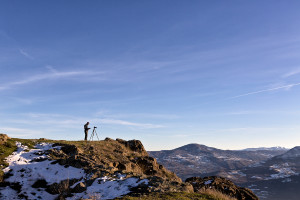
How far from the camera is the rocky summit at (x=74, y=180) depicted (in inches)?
650

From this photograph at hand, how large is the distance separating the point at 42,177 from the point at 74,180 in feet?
10.4

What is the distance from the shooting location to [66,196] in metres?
16.9

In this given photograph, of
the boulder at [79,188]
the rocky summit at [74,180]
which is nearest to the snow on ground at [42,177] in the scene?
the rocky summit at [74,180]

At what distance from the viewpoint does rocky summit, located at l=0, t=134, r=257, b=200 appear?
54.2ft

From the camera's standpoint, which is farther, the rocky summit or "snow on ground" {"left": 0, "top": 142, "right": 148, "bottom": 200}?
"snow on ground" {"left": 0, "top": 142, "right": 148, "bottom": 200}

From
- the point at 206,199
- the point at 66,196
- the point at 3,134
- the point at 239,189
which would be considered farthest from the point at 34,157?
the point at 239,189

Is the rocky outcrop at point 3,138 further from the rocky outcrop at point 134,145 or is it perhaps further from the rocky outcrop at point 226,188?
the rocky outcrop at point 226,188

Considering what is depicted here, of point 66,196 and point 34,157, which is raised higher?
point 34,157

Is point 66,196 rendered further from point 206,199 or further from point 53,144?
point 53,144

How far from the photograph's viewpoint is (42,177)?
65.2ft

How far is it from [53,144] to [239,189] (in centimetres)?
2204

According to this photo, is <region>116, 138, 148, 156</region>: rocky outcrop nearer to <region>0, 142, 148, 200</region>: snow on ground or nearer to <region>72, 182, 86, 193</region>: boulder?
<region>0, 142, 148, 200</region>: snow on ground

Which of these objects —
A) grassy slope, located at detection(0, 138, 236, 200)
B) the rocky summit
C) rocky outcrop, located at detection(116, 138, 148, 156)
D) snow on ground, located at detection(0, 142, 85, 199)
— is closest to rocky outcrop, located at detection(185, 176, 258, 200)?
the rocky summit

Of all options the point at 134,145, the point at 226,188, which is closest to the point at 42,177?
the point at 226,188
